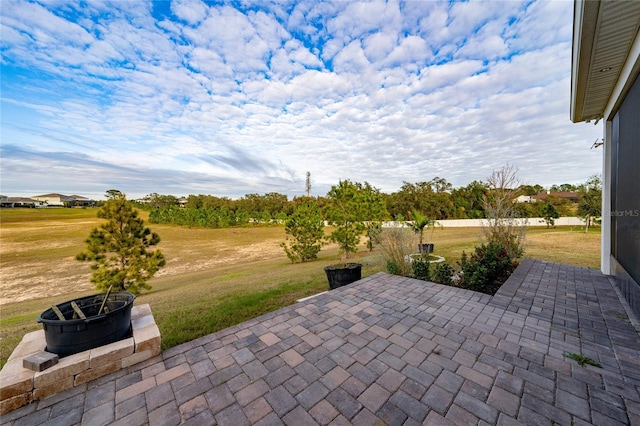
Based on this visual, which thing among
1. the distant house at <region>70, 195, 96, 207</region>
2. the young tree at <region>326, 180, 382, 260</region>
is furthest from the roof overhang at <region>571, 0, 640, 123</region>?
the distant house at <region>70, 195, 96, 207</region>

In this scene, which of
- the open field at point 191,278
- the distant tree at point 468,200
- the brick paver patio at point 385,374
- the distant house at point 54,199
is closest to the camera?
the brick paver patio at point 385,374

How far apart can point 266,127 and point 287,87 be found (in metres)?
2.64

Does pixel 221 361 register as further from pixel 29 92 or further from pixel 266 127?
pixel 266 127

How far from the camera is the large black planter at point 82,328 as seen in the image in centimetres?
185

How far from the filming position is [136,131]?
8312 millimetres

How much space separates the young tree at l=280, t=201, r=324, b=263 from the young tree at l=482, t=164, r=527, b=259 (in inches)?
252

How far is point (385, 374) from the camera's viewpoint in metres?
1.86

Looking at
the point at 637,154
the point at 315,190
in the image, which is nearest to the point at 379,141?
the point at 637,154

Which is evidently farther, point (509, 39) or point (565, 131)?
point (565, 131)

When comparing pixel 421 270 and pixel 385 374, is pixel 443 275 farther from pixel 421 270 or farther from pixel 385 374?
pixel 385 374

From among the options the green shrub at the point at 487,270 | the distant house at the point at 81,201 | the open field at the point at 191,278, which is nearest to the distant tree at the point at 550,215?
the open field at the point at 191,278

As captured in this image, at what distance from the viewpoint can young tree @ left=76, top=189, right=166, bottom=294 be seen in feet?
15.1

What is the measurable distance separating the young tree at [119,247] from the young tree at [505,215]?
326 inches

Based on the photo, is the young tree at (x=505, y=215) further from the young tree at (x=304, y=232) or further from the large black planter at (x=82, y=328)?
the large black planter at (x=82, y=328)
